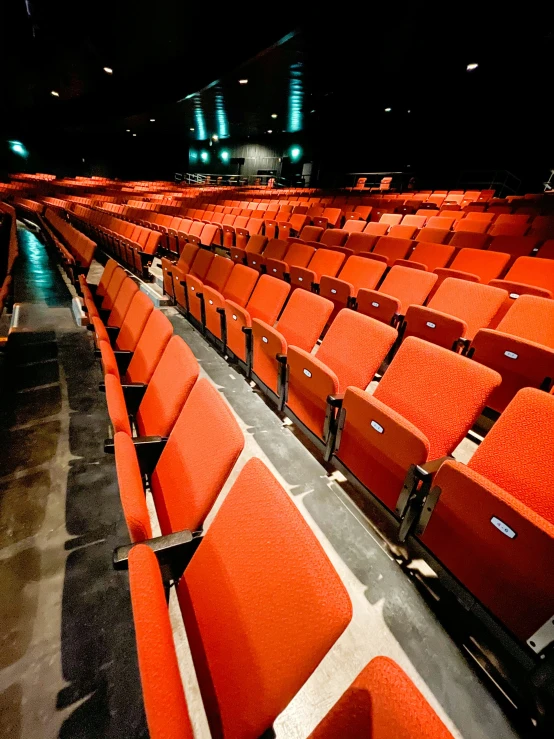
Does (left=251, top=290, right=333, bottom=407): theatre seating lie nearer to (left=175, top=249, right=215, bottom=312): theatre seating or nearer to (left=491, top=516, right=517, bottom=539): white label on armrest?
(left=491, top=516, right=517, bottom=539): white label on armrest

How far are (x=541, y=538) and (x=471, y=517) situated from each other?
0.16m

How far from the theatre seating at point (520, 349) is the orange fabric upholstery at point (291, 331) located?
0.68m

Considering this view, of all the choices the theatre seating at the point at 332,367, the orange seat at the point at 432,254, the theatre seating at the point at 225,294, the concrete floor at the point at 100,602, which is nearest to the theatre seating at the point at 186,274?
the theatre seating at the point at 225,294

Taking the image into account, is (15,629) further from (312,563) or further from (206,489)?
(312,563)

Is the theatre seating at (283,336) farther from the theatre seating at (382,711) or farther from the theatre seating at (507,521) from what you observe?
the theatre seating at (382,711)

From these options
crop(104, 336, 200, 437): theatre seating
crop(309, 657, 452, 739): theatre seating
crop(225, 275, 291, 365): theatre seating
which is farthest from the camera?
crop(225, 275, 291, 365): theatre seating

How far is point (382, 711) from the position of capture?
12.9 inches

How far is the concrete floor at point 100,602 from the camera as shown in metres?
0.71

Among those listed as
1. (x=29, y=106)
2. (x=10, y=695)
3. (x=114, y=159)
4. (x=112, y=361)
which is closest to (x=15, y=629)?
(x=10, y=695)

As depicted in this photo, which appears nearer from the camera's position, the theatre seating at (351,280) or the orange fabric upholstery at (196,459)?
the orange fabric upholstery at (196,459)

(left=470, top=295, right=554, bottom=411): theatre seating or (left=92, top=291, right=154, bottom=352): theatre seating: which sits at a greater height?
(left=470, top=295, right=554, bottom=411): theatre seating

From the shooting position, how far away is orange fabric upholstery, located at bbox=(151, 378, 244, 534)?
0.69 m

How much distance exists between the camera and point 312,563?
0.43 meters

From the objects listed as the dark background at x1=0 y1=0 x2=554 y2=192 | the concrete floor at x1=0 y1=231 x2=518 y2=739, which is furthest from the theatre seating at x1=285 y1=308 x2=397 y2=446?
the dark background at x1=0 y1=0 x2=554 y2=192
